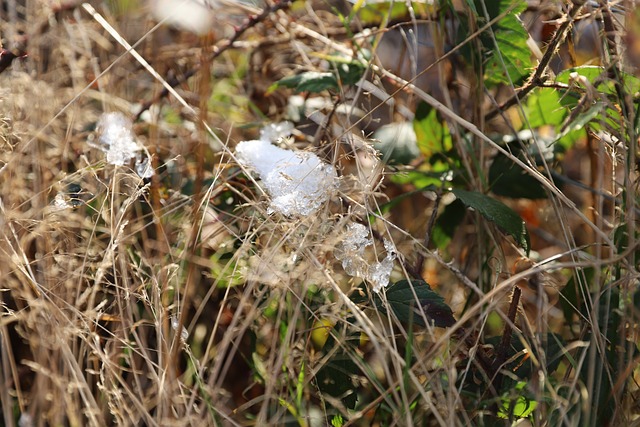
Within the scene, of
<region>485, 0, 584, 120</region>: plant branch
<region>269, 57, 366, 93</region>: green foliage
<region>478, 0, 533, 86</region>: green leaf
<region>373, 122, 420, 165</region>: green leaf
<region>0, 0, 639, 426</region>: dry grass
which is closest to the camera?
<region>0, 0, 639, 426</region>: dry grass

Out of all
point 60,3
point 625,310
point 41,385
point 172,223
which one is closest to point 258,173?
point 172,223

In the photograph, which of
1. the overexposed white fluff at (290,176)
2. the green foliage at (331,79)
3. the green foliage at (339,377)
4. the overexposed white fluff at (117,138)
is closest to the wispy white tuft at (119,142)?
the overexposed white fluff at (117,138)

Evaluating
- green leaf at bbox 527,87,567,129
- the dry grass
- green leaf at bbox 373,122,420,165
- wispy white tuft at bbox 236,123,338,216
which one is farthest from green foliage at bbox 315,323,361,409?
green leaf at bbox 527,87,567,129

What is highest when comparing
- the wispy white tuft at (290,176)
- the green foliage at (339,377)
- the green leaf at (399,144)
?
the wispy white tuft at (290,176)

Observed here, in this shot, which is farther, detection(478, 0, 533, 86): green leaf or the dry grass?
detection(478, 0, 533, 86): green leaf

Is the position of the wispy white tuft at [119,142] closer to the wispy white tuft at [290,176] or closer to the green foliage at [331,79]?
the wispy white tuft at [290,176]

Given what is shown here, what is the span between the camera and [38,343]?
0.89m

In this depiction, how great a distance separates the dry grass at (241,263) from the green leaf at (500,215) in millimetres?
28

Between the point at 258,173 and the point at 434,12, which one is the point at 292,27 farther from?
the point at 258,173

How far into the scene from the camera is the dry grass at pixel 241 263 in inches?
31.0

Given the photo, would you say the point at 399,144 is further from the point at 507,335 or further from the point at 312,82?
the point at 507,335

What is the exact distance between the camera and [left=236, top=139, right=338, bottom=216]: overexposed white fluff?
34.4 inches

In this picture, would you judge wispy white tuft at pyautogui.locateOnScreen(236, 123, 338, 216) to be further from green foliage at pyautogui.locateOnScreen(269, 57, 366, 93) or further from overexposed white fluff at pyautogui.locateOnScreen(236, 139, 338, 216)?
green foliage at pyautogui.locateOnScreen(269, 57, 366, 93)

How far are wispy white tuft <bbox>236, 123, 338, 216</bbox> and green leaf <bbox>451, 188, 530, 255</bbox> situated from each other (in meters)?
0.20
